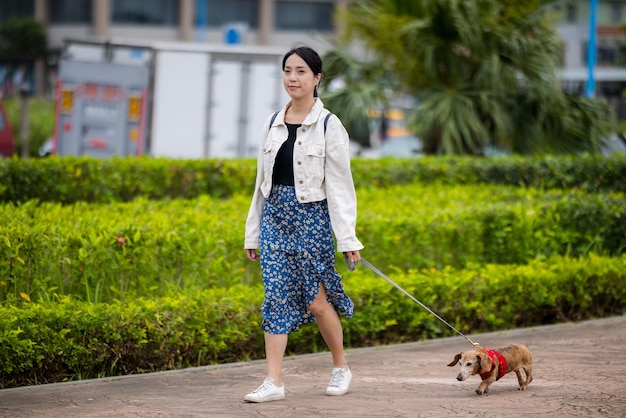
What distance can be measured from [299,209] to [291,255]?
0.23m

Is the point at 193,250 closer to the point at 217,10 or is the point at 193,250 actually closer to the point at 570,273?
the point at 570,273

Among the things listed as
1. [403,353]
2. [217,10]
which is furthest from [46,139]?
[217,10]

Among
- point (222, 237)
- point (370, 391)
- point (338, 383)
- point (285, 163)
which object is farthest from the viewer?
point (222, 237)

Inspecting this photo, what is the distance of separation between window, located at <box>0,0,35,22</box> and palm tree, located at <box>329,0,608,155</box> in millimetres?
52652

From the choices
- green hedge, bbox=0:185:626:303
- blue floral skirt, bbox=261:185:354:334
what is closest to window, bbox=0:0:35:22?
green hedge, bbox=0:185:626:303

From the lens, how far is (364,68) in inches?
645

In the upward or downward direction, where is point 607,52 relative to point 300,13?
downward

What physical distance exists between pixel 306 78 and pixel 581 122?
1056 centimetres

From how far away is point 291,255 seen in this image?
5.57 metres

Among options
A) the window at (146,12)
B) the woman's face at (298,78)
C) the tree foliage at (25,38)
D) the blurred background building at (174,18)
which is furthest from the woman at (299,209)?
the window at (146,12)

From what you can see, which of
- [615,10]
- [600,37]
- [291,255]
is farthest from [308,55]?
[615,10]

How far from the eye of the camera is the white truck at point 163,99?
60.5 ft

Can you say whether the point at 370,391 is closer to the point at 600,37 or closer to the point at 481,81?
the point at 481,81

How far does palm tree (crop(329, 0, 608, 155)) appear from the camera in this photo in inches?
593
